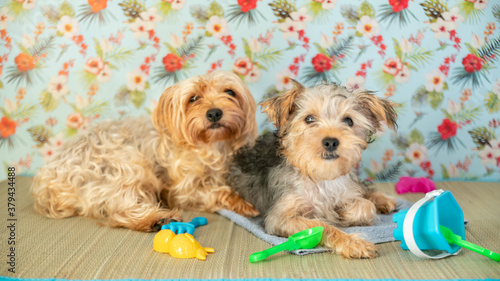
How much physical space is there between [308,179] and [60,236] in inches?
59.1

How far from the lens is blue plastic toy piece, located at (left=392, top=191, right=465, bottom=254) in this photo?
2.25m

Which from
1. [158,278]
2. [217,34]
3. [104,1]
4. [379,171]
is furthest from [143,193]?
[379,171]

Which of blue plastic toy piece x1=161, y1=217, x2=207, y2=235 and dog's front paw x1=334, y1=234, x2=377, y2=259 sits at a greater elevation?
dog's front paw x1=334, y1=234, x2=377, y2=259

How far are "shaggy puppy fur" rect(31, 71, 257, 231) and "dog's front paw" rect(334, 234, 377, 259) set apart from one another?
0.94m

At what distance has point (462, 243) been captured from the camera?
2252 mm

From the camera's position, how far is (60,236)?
9.35 ft

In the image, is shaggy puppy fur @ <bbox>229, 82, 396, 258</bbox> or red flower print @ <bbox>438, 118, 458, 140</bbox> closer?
shaggy puppy fur @ <bbox>229, 82, 396, 258</bbox>

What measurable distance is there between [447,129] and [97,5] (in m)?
3.36

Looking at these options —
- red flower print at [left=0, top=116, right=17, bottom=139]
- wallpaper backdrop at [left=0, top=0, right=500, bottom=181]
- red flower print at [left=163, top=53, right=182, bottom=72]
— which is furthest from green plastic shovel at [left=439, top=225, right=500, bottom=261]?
red flower print at [left=0, top=116, right=17, bottom=139]

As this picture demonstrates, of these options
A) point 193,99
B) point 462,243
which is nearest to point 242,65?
point 193,99

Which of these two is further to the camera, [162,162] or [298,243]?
[162,162]

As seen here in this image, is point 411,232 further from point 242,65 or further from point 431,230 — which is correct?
point 242,65

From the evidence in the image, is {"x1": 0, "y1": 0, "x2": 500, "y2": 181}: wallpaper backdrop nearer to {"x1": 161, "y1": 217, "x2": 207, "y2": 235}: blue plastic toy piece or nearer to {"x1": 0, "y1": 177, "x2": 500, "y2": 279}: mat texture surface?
{"x1": 0, "y1": 177, "x2": 500, "y2": 279}: mat texture surface

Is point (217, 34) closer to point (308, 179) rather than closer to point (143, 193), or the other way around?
point (143, 193)
